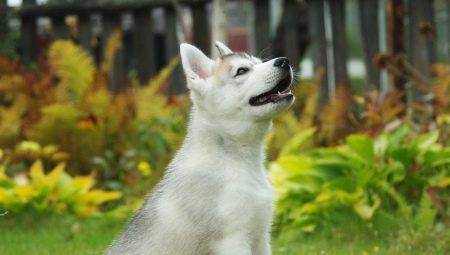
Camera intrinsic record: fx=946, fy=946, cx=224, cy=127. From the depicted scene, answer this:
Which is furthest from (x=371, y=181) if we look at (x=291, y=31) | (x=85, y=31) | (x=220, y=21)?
(x=85, y=31)

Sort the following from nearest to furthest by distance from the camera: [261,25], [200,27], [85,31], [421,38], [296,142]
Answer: [296,142]
[421,38]
[261,25]
[200,27]
[85,31]

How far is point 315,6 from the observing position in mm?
11180

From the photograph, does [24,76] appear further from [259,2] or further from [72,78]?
[259,2]

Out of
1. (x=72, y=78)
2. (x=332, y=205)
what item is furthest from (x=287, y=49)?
(x=332, y=205)

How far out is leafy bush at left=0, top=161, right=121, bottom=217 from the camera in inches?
336

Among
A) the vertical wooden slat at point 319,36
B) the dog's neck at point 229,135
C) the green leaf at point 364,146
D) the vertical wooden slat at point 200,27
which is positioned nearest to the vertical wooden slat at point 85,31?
the vertical wooden slat at point 200,27

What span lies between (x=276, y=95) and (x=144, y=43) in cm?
702

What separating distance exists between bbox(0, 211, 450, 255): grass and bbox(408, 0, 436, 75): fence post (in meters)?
3.87

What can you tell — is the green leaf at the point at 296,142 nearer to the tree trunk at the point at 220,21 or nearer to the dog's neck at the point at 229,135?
the tree trunk at the point at 220,21

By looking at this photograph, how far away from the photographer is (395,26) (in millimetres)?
11141

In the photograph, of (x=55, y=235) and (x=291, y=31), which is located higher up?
(x=291, y=31)

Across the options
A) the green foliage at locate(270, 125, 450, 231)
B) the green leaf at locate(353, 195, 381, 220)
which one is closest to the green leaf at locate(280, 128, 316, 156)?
the green foliage at locate(270, 125, 450, 231)

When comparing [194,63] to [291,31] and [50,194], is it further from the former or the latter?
[291,31]

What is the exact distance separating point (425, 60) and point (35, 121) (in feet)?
14.7
